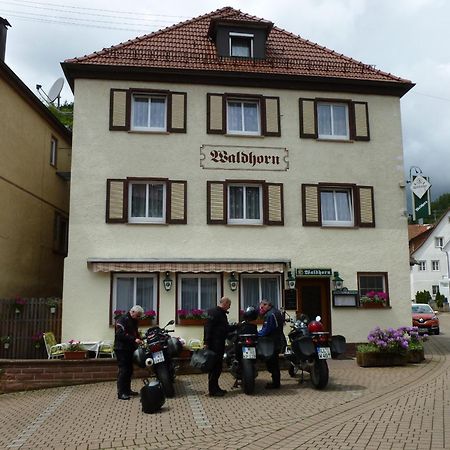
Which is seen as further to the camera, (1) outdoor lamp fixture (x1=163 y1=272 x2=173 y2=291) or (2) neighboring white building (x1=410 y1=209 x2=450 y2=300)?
(2) neighboring white building (x1=410 y1=209 x2=450 y2=300)

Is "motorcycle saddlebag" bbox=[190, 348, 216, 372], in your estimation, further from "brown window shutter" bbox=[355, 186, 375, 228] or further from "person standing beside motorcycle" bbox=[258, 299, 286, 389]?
"brown window shutter" bbox=[355, 186, 375, 228]

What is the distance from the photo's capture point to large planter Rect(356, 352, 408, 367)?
13477mm

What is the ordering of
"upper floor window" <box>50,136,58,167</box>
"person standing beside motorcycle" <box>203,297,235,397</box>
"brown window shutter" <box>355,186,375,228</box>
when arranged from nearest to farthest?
"person standing beside motorcycle" <box>203,297,235,397</box> → "brown window shutter" <box>355,186,375,228</box> → "upper floor window" <box>50,136,58,167</box>

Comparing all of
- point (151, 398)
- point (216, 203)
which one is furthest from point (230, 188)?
point (151, 398)

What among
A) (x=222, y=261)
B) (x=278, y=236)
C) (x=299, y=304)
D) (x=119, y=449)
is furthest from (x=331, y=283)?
(x=119, y=449)

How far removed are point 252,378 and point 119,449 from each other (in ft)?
11.8

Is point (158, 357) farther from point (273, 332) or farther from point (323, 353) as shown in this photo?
point (323, 353)

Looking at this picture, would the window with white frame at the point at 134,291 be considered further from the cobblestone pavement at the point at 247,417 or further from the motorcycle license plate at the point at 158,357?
the motorcycle license plate at the point at 158,357

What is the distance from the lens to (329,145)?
16984 mm

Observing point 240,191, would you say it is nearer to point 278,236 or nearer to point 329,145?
point 278,236

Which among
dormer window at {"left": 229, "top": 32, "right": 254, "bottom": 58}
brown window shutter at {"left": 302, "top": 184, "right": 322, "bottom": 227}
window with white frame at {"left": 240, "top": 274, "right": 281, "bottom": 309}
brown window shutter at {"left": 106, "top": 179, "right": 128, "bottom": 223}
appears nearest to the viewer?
brown window shutter at {"left": 106, "top": 179, "right": 128, "bottom": 223}

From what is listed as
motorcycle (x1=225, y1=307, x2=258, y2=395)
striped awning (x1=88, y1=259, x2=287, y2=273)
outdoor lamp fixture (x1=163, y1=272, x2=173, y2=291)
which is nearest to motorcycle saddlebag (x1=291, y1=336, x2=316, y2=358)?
motorcycle (x1=225, y1=307, x2=258, y2=395)

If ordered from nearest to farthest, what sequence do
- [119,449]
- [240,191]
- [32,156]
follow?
[119,449] < [240,191] < [32,156]

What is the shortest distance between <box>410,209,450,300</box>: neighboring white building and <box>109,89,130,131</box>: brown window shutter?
48284 millimetres
